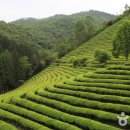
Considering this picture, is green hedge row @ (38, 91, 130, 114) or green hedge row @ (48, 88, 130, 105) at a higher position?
green hedge row @ (48, 88, 130, 105)

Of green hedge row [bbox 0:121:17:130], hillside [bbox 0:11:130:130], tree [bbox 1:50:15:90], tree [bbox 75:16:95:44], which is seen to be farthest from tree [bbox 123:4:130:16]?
green hedge row [bbox 0:121:17:130]

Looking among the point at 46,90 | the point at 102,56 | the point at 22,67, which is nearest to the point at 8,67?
the point at 22,67

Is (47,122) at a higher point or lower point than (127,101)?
lower

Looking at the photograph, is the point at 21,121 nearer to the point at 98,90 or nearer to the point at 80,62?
the point at 98,90

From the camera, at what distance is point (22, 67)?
120500 millimetres

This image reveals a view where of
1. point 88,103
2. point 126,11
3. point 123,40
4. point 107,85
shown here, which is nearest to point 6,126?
point 88,103

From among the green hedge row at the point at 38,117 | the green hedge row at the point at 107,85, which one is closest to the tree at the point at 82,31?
the green hedge row at the point at 107,85

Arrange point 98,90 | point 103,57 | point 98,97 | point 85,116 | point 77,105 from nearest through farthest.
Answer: point 85,116, point 98,97, point 77,105, point 98,90, point 103,57

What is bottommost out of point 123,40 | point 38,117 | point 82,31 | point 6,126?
point 6,126

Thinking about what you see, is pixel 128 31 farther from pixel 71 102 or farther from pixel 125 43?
pixel 71 102

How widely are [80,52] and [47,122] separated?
285 feet

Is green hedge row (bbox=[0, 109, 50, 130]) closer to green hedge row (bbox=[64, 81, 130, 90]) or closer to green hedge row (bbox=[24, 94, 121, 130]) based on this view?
green hedge row (bbox=[24, 94, 121, 130])

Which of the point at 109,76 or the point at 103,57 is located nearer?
the point at 109,76

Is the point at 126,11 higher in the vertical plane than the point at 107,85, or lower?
higher
